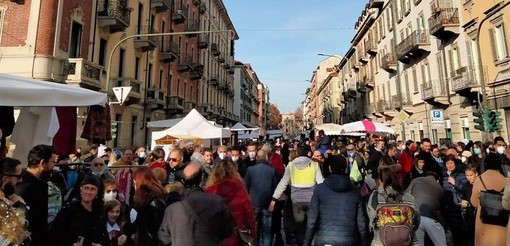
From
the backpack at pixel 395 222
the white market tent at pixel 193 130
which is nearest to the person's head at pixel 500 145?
the backpack at pixel 395 222

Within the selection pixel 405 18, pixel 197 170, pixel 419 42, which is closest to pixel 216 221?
pixel 197 170

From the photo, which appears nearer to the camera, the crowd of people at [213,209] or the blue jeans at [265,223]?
the crowd of people at [213,209]

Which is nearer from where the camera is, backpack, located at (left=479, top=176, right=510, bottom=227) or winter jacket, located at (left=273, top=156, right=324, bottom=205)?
backpack, located at (left=479, top=176, right=510, bottom=227)

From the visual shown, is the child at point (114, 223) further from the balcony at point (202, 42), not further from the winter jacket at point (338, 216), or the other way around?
the balcony at point (202, 42)

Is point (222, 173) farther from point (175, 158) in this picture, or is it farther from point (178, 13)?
point (178, 13)

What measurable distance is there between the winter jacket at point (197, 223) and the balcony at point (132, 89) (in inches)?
695

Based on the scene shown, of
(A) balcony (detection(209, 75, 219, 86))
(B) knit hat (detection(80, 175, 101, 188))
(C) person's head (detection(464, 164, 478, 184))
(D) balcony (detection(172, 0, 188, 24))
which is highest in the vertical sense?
(D) balcony (detection(172, 0, 188, 24))

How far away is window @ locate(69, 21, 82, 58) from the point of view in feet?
52.9

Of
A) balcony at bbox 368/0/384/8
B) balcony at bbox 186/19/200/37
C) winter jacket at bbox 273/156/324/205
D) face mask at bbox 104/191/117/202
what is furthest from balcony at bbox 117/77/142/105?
balcony at bbox 368/0/384/8

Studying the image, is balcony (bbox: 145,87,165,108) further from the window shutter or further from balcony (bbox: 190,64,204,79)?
the window shutter

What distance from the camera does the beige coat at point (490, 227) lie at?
405 cm

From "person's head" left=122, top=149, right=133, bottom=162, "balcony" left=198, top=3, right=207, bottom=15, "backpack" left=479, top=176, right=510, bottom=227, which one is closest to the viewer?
"backpack" left=479, top=176, right=510, bottom=227

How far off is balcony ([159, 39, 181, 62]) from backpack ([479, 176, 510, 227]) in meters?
24.8

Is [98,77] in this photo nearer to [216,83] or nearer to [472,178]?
[472,178]
